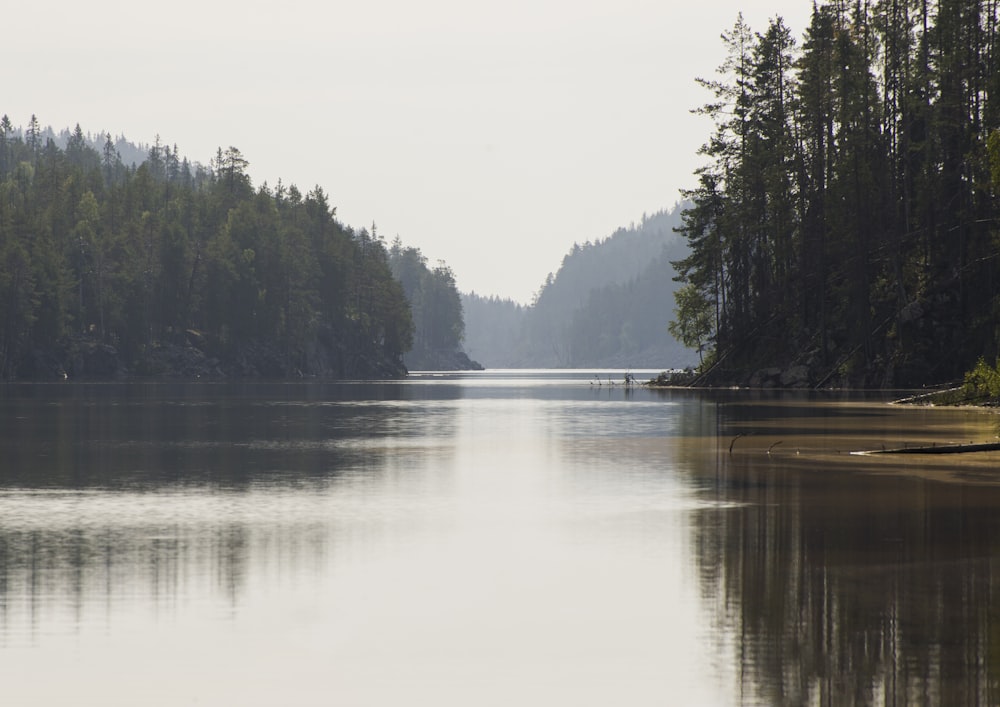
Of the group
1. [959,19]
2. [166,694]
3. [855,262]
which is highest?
[959,19]

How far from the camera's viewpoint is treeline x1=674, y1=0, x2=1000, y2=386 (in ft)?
279

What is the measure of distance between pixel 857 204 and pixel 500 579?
273 ft

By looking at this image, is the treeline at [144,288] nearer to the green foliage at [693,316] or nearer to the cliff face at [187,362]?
the cliff face at [187,362]

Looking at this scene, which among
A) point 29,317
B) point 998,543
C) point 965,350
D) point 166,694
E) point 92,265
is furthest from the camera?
point 92,265

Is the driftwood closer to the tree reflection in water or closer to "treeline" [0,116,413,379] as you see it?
the tree reflection in water

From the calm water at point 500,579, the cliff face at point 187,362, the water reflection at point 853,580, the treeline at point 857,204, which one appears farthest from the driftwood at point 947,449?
the cliff face at point 187,362

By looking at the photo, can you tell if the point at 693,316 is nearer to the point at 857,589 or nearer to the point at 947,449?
the point at 947,449

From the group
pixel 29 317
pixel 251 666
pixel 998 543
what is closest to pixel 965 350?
pixel 998 543

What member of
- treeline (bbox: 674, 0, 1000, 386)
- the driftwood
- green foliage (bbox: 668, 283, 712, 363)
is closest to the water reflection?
the driftwood

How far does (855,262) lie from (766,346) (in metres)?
13.1

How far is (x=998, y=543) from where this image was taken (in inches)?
742

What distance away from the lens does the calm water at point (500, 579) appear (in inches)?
440

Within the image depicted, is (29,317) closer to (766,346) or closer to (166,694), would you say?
(766,346)

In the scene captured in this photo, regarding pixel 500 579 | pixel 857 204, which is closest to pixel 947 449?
pixel 500 579
